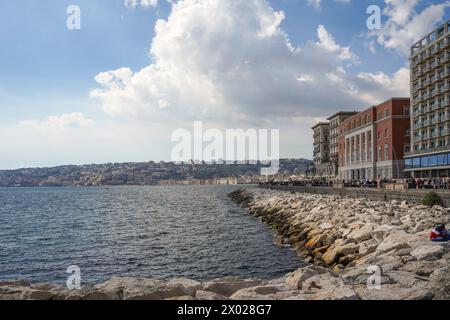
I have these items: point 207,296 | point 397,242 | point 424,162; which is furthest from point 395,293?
point 424,162

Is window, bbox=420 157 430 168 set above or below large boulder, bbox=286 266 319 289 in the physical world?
above

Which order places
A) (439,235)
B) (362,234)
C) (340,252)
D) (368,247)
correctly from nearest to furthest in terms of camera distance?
(439,235), (368,247), (340,252), (362,234)

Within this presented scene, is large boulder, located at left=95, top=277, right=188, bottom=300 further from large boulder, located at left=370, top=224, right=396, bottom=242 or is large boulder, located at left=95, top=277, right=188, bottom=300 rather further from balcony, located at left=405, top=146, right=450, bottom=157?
balcony, located at left=405, top=146, right=450, bottom=157

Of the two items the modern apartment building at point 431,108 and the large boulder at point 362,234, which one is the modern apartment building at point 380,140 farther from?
the large boulder at point 362,234

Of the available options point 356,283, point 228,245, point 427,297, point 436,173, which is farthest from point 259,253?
point 436,173

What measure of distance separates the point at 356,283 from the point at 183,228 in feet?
92.2

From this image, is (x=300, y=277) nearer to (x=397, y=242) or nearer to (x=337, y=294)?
(x=337, y=294)

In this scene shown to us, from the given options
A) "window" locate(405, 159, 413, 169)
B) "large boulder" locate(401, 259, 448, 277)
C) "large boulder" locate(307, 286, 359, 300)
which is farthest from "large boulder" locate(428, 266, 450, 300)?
"window" locate(405, 159, 413, 169)

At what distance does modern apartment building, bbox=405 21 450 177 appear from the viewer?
63.7 m

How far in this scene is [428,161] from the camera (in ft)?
215

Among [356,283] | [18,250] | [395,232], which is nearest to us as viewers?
[356,283]

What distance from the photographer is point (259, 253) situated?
23797 mm

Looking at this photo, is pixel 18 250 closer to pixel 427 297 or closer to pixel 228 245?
pixel 228 245

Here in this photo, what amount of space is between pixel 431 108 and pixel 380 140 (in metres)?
11.4
